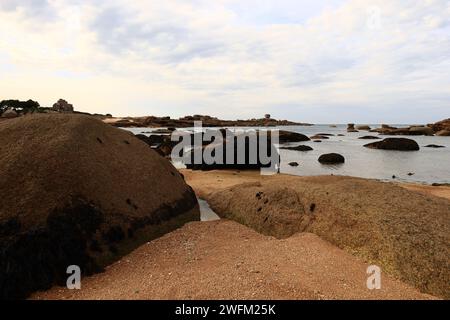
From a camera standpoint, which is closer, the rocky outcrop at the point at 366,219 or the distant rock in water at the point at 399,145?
the rocky outcrop at the point at 366,219

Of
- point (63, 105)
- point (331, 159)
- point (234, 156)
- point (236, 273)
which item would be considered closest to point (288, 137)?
point (331, 159)

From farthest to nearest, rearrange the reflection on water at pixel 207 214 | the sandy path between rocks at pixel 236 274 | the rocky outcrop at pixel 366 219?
the reflection on water at pixel 207 214, the rocky outcrop at pixel 366 219, the sandy path between rocks at pixel 236 274

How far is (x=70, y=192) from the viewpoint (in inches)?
320

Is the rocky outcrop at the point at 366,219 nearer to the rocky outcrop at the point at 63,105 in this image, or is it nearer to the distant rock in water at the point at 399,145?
the distant rock in water at the point at 399,145

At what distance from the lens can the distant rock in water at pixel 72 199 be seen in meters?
6.95

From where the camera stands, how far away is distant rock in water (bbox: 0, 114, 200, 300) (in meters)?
6.95

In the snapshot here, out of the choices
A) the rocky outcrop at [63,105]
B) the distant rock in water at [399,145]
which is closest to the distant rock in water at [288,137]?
the distant rock in water at [399,145]

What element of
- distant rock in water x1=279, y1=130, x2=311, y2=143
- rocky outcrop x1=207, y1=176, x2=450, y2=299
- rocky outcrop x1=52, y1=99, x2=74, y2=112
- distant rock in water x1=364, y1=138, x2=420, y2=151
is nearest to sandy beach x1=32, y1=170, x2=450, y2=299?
rocky outcrop x1=207, y1=176, x2=450, y2=299

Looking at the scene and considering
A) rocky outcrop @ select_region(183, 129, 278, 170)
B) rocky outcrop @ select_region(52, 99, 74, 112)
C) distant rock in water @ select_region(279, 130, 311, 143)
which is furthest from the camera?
rocky outcrop @ select_region(52, 99, 74, 112)

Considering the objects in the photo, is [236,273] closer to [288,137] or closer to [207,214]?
[207,214]

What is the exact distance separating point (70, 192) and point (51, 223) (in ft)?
3.21

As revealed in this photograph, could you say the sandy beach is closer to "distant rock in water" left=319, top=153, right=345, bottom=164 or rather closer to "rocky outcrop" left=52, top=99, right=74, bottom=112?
"distant rock in water" left=319, top=153, right=345, bottom=164
